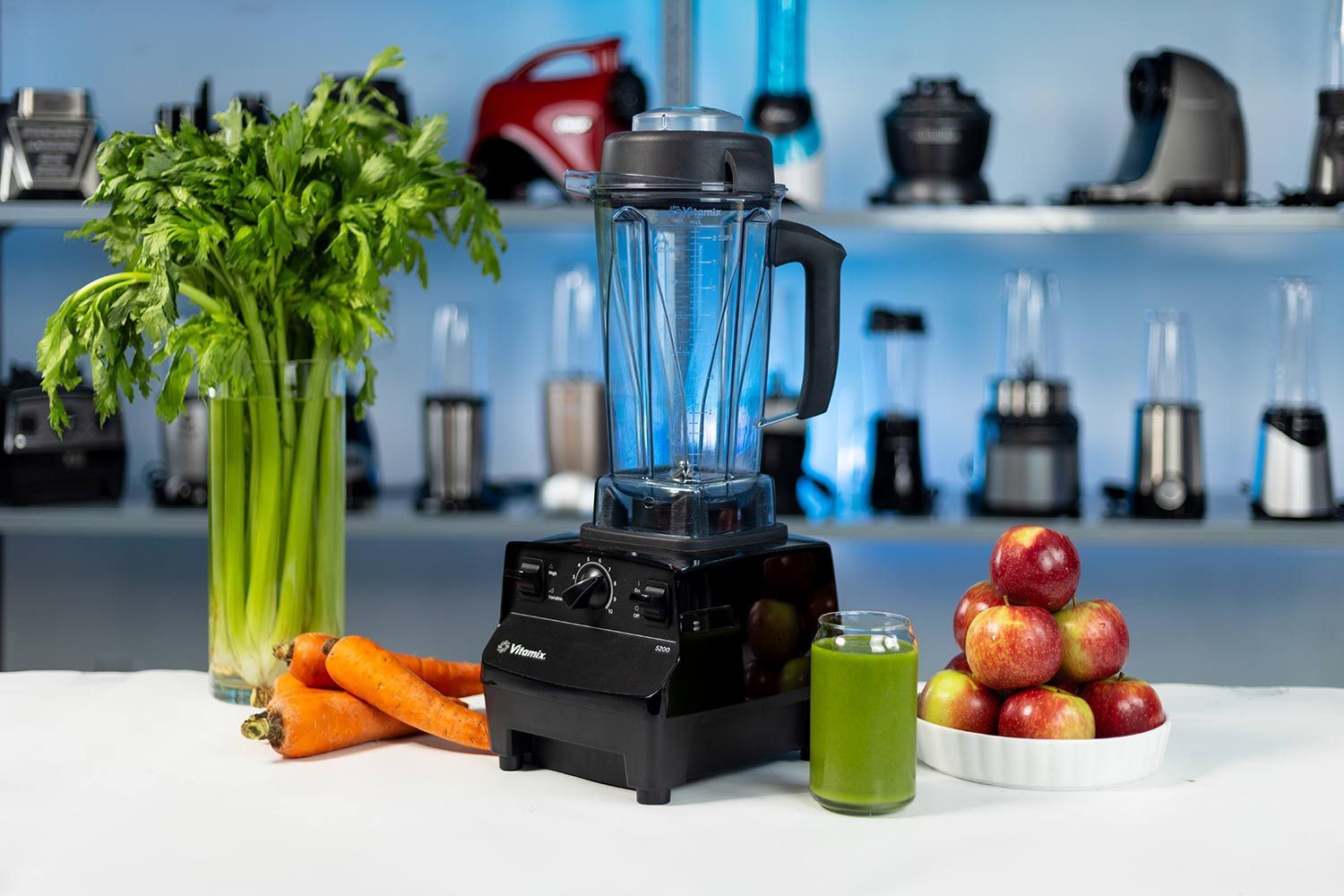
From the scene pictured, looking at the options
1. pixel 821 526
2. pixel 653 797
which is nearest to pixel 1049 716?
pixel 653 797

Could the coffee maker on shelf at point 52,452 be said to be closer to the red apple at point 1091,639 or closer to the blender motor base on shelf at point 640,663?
the blender motor base on shelf at point 640,663

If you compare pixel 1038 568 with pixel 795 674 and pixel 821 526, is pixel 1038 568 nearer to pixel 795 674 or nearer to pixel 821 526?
pixel 795 674

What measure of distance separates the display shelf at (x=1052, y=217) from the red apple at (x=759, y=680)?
129cm

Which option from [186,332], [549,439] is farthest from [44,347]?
[549,439]

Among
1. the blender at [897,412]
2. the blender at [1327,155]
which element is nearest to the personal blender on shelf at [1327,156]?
the blender at [1327,155]

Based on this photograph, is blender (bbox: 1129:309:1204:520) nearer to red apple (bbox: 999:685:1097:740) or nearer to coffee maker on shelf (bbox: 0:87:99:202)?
red apple (bbox: 999:685:1097:740)

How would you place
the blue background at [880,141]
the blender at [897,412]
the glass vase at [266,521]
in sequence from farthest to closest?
1. the blue background at [880,141]
2. the blender at [897,412]
3. the glass vase at [266,521]

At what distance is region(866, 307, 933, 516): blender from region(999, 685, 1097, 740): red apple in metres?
1.33

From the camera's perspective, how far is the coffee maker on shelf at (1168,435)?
2311 millimetres

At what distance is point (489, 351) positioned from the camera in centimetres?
273

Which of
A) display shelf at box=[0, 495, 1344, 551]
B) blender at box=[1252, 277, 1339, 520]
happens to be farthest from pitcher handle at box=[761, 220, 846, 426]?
blender at box=[1252, 277, 1339, 520]

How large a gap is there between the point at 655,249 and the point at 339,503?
1.25 ft

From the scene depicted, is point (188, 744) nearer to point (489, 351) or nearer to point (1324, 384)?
point (489, 351)

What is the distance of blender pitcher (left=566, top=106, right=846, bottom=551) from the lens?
3.47 feet
